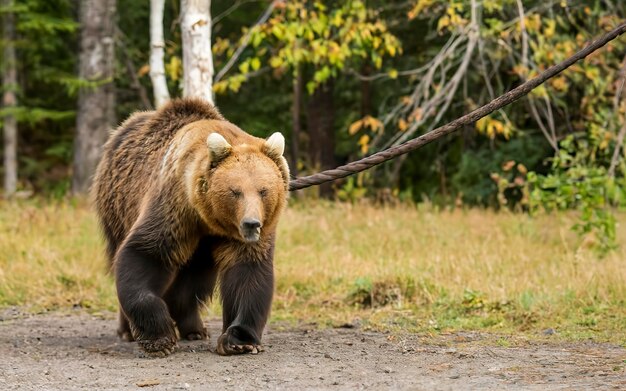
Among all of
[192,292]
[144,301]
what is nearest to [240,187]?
[144,301]

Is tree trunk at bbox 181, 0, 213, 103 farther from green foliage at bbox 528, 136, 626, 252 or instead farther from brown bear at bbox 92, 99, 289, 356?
green foliage at bbox 528, 136, 626, 252

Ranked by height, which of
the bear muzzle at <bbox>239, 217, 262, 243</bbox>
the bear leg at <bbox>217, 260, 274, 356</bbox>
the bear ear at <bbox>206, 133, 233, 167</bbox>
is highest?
the bear ear at <bbox>206, 133, 233, 167</bbox>

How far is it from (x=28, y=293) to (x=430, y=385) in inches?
206

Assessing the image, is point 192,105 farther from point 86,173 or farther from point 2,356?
point 86,173

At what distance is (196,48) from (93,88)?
7578 millimetres

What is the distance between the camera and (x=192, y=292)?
22.2 ft

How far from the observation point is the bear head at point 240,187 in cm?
561

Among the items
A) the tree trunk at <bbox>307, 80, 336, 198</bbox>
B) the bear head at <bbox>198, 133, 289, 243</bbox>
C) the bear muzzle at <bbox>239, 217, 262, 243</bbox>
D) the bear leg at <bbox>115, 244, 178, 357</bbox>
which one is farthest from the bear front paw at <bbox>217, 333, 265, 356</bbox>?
the tree trunk at <bbox>307, 80, 336, 198</bbox>

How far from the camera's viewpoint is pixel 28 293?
8930mm

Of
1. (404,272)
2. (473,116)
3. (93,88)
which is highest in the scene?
(93,88)

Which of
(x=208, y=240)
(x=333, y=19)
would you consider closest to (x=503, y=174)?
(x=333, y=19)

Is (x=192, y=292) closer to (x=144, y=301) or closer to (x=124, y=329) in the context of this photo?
(x=124, y=329)

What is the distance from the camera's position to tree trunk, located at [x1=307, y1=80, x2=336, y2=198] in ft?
66.1

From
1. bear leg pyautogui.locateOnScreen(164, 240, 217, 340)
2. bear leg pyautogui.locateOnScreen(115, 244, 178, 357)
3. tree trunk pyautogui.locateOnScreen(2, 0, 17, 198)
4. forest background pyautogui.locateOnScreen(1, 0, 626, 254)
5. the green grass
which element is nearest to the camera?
bear leg pyautogui.locateOnScreen(115, 244, 178, 357)
